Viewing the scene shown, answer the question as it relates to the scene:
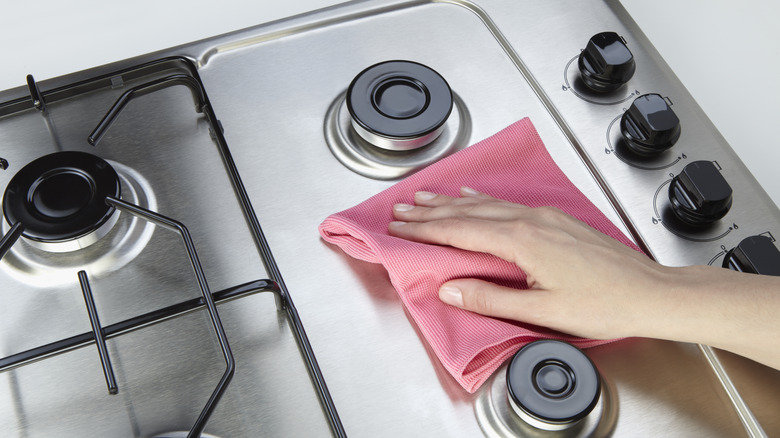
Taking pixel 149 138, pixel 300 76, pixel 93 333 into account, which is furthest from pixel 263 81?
pixel 93 333

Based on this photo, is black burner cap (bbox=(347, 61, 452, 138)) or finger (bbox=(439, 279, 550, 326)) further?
black burner cap (bbox=(347, 61, 452, 138))

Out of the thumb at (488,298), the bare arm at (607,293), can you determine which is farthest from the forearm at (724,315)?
the thumb at (488,298)

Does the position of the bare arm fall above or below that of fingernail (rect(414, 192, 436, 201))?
below

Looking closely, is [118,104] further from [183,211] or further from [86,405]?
[86,405]

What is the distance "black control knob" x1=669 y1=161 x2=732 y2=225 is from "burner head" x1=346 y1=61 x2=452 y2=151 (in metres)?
0.25

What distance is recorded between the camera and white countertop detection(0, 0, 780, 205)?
3.10 ft

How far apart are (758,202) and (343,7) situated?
527mm

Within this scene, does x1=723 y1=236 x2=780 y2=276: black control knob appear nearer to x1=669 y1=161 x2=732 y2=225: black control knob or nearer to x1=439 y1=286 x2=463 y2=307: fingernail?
x1=669 y1=161 x2=732 y2=225: black control knob

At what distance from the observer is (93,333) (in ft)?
2.02

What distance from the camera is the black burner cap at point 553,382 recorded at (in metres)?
0.61

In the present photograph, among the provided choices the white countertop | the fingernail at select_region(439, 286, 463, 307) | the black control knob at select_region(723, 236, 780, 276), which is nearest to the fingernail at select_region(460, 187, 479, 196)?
the fingernail at select_region(439, 286, 463, 307)

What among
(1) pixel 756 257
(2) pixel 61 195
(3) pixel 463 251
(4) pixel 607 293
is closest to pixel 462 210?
(3) pixel 463 251

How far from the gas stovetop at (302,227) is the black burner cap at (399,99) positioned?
0.03 m

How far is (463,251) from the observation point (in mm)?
688
